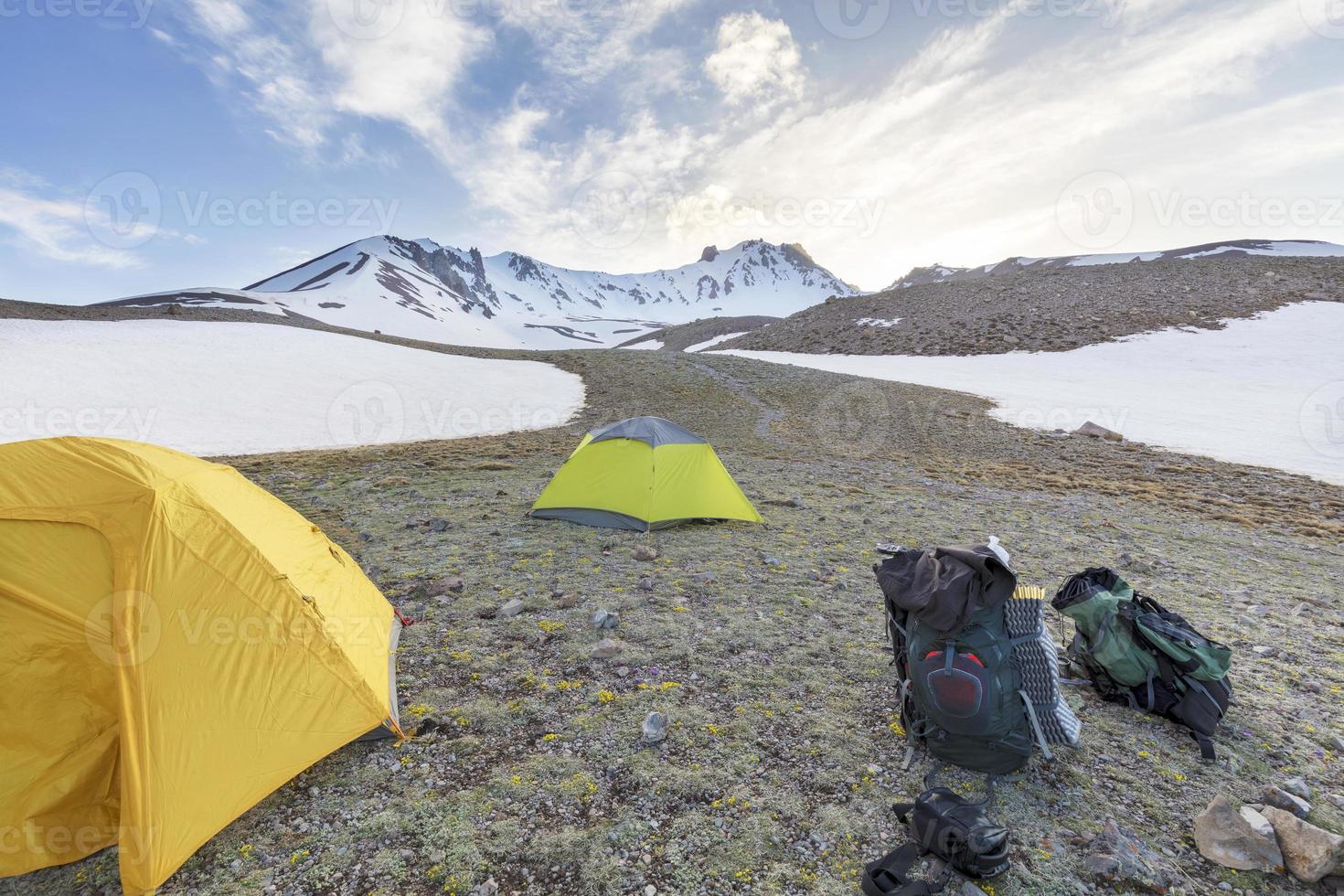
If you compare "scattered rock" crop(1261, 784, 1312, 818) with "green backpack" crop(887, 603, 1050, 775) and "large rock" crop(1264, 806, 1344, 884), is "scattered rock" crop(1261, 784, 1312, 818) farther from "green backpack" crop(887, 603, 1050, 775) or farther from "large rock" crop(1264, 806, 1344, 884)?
"green backpack" crop(887, 603, 1050, 775)

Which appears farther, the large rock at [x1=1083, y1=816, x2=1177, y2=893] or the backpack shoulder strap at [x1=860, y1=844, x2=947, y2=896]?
the large rock at [x1=1083, y1=816, x2=1177, y2=893]

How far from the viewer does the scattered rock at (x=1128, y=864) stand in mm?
3283

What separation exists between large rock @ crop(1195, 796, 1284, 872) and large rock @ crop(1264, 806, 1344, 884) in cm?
5

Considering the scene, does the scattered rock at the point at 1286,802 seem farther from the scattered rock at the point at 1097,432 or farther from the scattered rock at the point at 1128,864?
the scattered rock at the point at 1097,432

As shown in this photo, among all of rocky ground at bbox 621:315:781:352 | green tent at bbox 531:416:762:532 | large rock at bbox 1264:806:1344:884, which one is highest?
rocky ground at bbox 621:315:781:352

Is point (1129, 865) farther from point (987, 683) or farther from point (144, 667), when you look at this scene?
point (144, 667)

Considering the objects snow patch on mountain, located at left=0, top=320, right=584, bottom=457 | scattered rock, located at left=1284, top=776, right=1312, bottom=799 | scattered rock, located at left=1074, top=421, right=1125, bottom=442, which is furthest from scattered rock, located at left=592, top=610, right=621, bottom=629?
scattered rock, located at left=1074, top=421, right=1125, bottom=442

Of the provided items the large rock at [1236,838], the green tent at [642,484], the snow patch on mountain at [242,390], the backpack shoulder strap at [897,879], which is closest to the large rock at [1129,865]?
the large rock at [1236,838]

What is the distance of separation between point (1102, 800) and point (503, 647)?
18.1ft

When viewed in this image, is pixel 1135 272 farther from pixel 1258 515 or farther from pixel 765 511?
pixel 765 511

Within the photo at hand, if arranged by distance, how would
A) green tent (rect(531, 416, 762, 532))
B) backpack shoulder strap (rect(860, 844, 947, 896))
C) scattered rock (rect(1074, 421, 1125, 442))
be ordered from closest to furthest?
backpack shoulder strap (rect(860, 844, 947, 896)), green tent (rect(531, 416, 762, 532)), scattered rock (rect(1074, 421, 1125, 442))

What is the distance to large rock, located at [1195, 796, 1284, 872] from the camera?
11.0 feet

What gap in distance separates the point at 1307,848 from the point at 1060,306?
54.3 m

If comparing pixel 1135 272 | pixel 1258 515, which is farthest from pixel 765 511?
pixel 1135 272
